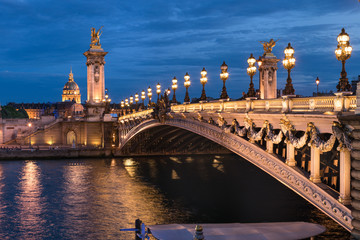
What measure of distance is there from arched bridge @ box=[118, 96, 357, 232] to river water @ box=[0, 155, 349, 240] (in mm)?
5284

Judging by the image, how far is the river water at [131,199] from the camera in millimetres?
28859

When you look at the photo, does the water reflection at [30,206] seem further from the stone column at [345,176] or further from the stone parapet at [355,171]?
the stone parapet at [355,171]

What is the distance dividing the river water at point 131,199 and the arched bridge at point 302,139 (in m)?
5.28

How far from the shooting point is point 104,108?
279 feet

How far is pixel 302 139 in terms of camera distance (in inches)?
727

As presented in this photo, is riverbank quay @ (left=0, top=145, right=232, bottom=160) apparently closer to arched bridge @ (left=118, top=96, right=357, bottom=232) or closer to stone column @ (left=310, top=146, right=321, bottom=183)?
arched bridge @ (left=118, top=96, right=357, bottom=232)

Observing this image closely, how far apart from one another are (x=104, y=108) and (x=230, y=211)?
2234 inches

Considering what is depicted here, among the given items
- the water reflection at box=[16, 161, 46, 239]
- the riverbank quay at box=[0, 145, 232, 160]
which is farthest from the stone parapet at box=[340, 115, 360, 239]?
the riverbank quay at box=[0, 145, 232, 160]

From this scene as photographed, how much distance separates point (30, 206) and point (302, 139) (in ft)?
75.3

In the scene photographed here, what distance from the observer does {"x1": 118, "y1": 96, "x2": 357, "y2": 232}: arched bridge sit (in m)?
16.4

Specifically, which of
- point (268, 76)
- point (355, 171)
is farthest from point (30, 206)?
point (268, 76)

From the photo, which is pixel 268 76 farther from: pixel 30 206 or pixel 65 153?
pixel 30 206

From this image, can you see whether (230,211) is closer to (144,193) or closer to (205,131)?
(205,131)

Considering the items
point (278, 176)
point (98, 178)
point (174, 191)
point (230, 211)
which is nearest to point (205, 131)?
point (230, 211)
